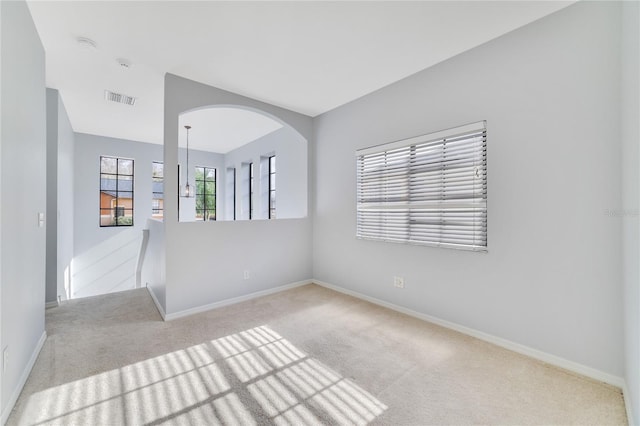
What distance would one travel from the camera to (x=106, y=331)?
9.02 feet

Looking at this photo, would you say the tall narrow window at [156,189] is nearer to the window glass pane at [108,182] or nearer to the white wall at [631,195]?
the window glass pane at [108,182]

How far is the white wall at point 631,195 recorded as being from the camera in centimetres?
146

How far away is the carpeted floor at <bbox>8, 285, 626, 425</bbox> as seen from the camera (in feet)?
5.37

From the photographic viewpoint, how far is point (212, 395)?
5.94ft

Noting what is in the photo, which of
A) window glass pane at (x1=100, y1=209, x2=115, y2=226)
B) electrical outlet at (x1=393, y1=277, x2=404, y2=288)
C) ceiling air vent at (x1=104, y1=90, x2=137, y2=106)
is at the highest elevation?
ceiling air vent at (x1=104, y1=90, x2=137, y2=106)

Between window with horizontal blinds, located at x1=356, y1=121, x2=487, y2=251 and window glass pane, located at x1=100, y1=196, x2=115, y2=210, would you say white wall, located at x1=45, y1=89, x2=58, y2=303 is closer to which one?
window glass pane, located at x1=100, y1=196, x2=115, y2=210

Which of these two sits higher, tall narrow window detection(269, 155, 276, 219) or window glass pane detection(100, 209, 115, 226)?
tall narrow window detection(269, 155, 276, 219)

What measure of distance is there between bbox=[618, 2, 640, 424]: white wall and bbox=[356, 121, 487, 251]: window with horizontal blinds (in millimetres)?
881

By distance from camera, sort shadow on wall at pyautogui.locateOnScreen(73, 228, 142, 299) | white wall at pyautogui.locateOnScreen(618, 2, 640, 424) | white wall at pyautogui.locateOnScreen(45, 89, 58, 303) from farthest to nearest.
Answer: shadow on wall at pyautogui.locateOnScreen(73, 228, 142, 299), white wall at pyautogui.locateOnScreen(45, 89, 58, 303), white wall at pyautogui.locateOnScreen(618, 2, 640, 424)

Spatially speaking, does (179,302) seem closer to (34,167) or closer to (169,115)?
(34,167)

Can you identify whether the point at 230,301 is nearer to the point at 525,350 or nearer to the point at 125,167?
the point at 525,350

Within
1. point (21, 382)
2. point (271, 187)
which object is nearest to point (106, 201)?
point (271, 187)

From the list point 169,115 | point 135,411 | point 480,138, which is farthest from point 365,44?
point 135,411

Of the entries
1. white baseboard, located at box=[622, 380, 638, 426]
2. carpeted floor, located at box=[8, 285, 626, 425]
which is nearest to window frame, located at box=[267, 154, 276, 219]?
carpeted floor, located at box=[8, 285, 626, 425]
